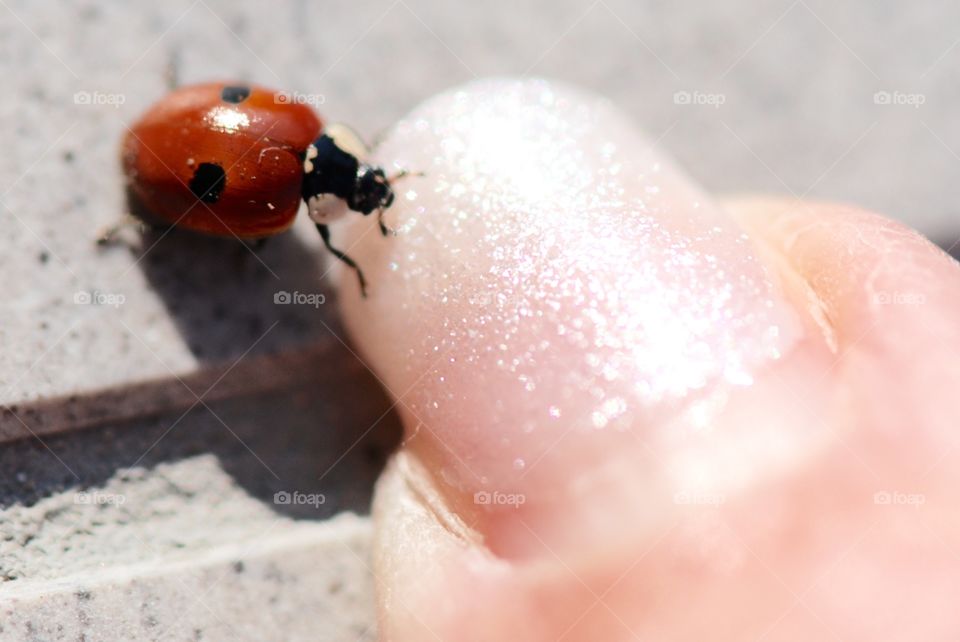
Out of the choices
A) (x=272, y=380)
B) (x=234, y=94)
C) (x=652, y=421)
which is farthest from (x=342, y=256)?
(x=652, y=421)

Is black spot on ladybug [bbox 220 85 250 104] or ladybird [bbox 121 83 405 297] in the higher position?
black spot on ladybug [bbox 220 85 250 104]

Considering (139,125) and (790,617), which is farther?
(139,125)

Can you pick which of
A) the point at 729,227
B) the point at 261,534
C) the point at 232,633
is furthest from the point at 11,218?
the point at 729,227

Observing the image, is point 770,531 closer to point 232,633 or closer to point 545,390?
point 545,390

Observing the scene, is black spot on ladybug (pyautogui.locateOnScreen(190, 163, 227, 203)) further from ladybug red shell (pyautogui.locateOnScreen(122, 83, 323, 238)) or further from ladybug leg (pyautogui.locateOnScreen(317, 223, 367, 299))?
ladybug leg (pyautogui.locateOnScreen(317, 223, 367, 299))

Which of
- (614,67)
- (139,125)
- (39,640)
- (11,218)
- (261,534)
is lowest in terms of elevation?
(39,640)

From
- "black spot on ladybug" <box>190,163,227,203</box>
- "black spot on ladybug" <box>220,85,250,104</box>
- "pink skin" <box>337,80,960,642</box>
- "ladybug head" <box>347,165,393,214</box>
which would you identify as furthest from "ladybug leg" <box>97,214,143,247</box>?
"pink skin" <box>337,80,960,642</box>

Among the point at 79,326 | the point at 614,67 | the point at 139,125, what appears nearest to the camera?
the point at 79,326
